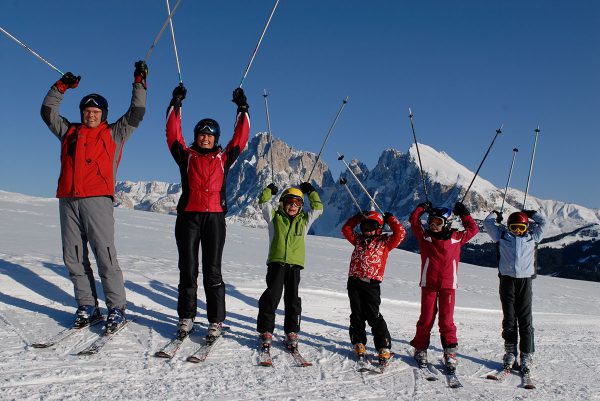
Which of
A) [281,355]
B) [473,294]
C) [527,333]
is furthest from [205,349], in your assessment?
[473,294]

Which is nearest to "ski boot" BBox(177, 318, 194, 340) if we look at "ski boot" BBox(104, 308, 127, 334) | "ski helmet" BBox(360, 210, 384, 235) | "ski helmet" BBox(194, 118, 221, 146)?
"ski boot" BBox(104, 308, 127, 334)

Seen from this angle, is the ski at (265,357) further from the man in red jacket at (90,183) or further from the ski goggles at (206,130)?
the ski goggles at (206,130)

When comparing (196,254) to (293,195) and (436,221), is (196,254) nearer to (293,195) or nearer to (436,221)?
(293,195)

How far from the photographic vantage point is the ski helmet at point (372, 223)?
5.36 metres

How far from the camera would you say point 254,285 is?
28.8ft

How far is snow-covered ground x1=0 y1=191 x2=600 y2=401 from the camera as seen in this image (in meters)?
3.76

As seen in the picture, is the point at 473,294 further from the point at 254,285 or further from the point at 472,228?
the point at 472,228

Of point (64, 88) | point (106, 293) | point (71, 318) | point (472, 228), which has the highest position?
point (64, 88)

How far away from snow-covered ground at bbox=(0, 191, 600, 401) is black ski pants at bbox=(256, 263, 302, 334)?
0.28 meters

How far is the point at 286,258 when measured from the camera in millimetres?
5199

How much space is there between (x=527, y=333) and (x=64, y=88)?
5.98 metres

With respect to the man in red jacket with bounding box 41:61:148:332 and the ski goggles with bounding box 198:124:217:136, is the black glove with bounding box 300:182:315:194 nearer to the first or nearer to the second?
the ski goggles with bounding box 198:124:217:136

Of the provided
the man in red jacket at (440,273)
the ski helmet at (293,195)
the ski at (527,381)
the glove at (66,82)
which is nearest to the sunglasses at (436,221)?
the man in red jacket at (440,273)

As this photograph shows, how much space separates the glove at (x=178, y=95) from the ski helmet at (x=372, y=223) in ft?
8.44
